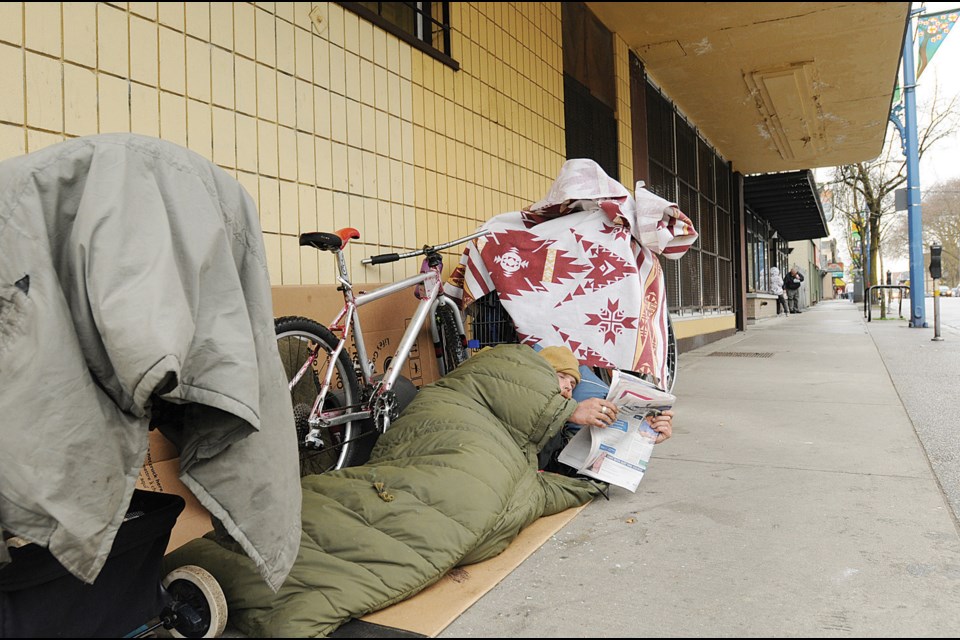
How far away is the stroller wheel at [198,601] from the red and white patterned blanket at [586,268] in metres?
2.14

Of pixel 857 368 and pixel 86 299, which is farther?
pixel 857 368

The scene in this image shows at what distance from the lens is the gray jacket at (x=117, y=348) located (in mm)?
1148

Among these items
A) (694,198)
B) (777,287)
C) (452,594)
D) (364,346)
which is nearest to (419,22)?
(364,346)

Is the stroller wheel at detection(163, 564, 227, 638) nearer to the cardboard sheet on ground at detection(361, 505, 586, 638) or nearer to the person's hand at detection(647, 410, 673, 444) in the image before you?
the cardboard sheet on ground at detection(361, 505, 586, 638)

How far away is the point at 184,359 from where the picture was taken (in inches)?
46.3

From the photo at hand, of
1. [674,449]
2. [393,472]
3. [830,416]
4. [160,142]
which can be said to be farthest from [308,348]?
[830,416]

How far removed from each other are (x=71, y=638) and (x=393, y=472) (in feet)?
3.28

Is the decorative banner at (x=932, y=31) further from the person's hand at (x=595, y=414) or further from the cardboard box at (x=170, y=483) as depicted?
the cardboard box at (x=170, y=483)

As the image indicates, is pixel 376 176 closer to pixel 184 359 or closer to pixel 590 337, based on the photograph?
pixel 590 337

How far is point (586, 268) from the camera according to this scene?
3.54 meters

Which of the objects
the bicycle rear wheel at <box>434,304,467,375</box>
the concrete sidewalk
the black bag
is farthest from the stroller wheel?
the bicycle rear wheel at <box>434,304,467,375</box>

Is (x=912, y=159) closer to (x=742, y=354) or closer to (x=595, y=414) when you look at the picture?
(x=742, y=354)

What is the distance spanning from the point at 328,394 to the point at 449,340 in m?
1.08

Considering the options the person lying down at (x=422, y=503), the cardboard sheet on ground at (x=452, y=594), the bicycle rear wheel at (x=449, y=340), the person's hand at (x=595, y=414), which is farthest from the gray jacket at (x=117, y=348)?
the bicycle rear wheel at (x=449, y=340)
